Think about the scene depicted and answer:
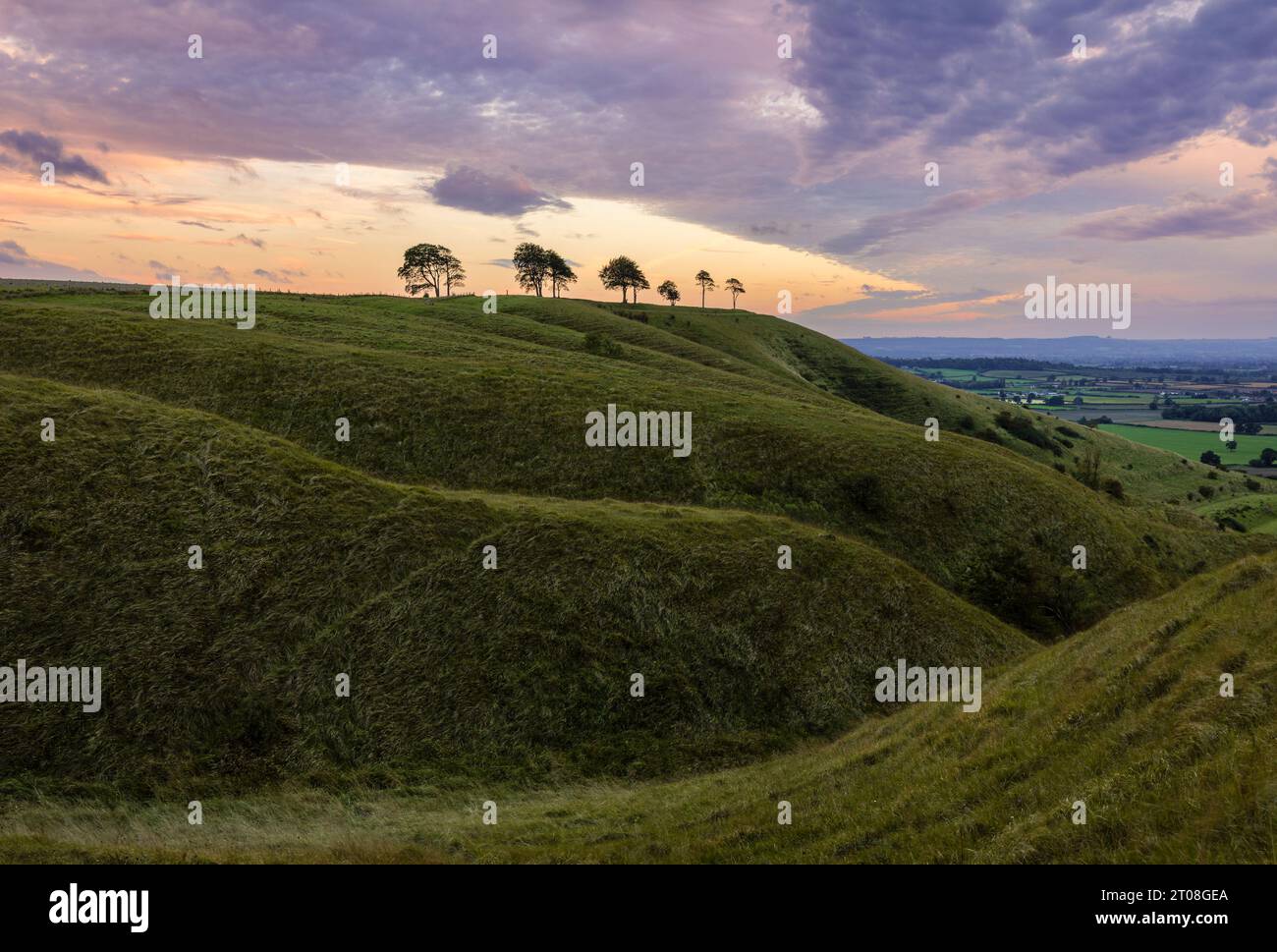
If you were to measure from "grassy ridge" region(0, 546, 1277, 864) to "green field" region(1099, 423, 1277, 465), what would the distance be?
528 feet

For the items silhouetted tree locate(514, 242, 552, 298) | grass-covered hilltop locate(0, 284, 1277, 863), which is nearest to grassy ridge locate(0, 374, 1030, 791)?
grass-covered hilltop locate(0, 284, 1277, 863)

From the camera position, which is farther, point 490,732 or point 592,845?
point 490,732

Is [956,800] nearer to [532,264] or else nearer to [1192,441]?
[532,264]

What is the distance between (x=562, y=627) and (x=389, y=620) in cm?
760

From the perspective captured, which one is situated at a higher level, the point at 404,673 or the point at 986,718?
the point at 986,718

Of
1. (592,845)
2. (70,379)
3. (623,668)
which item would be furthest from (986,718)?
(70,379)

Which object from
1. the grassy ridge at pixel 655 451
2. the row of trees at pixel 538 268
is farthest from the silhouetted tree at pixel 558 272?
the grassy ridge at pixel 655 451

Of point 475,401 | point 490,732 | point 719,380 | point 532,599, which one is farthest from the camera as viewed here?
point 719,380

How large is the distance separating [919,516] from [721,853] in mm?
35759

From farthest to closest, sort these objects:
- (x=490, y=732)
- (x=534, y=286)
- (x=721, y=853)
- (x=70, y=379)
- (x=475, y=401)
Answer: (x=534, y=286), (x=475, y=401), (x=70, y=379), (x=490, y=732), (x=721, y=853)

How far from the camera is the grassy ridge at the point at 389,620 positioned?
2392 centimetres

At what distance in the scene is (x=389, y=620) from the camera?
93.8 feet

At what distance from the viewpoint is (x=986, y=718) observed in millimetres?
16812

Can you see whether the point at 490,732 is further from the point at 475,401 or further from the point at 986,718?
the point at 475,401
